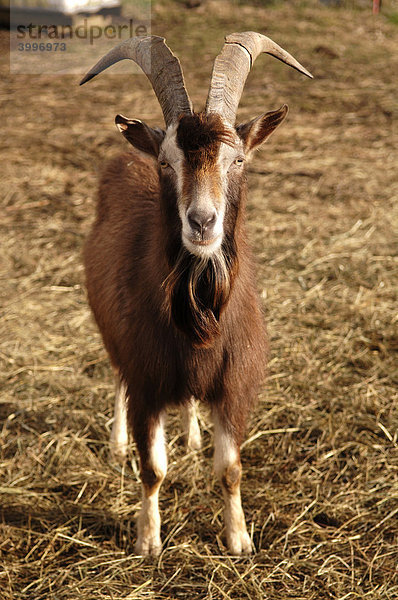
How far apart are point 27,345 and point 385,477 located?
2630mm

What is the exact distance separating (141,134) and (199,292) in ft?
2.45

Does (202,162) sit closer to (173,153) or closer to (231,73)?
(173,153)

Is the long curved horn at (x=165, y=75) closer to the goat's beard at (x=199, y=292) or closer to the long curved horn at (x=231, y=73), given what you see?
the long curved horn at (x=231, y=73)

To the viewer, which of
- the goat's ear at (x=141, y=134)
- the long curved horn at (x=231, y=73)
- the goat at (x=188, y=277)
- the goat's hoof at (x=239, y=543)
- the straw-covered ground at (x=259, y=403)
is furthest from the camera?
the goat's hoof at (x=239, y=543)

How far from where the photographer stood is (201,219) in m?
2.62

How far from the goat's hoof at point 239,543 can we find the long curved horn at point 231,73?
193 cm

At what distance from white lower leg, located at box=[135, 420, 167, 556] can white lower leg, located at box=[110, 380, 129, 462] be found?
657 millimetres

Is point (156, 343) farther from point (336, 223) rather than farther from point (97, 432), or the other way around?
point (336, 223)

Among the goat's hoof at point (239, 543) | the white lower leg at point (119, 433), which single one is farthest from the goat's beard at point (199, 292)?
the white lower leg at point (119, 433)

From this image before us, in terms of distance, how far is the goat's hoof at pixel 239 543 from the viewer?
3.41 m

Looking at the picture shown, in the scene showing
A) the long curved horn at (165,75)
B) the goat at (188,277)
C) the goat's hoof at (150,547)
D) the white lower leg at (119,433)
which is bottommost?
the white lower leg at (119,433)

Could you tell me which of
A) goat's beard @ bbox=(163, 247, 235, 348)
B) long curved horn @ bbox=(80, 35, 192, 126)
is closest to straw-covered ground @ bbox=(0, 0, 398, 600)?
goat's beard @ bbox=(163, 247, 235, 348)

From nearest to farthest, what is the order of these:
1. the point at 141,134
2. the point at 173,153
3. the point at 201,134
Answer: the point at 201,134, the point at 173,153, the point at 141,134

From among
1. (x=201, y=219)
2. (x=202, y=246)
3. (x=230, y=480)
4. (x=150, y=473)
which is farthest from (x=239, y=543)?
(x=201, y=219)
